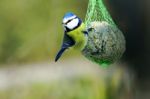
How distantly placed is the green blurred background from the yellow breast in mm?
1159

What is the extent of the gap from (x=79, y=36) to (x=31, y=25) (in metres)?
1.23

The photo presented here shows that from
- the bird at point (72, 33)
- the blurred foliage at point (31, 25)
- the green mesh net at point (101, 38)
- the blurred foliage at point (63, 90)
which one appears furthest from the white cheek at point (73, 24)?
the blurred foliage at point (63, 90)

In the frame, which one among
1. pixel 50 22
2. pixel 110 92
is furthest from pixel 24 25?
pixel 110 92

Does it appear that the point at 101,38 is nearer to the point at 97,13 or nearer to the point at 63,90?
the point at 97,13

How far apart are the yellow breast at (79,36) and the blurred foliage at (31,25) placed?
3.79 feet

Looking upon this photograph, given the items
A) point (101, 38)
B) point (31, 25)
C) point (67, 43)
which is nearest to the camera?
point (67, 43)

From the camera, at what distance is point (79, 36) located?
8.00 ft

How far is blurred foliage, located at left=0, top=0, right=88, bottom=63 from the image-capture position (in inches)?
142

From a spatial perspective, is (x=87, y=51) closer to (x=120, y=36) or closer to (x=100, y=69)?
(x=120, y=36)

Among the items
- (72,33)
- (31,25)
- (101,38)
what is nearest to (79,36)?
(72,33)

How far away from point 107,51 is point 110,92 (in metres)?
1.16

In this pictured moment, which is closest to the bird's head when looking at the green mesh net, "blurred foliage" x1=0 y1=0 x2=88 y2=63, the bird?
the bird

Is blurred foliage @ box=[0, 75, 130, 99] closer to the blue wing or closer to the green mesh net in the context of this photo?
the green mesh net

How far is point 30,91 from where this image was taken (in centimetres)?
372
